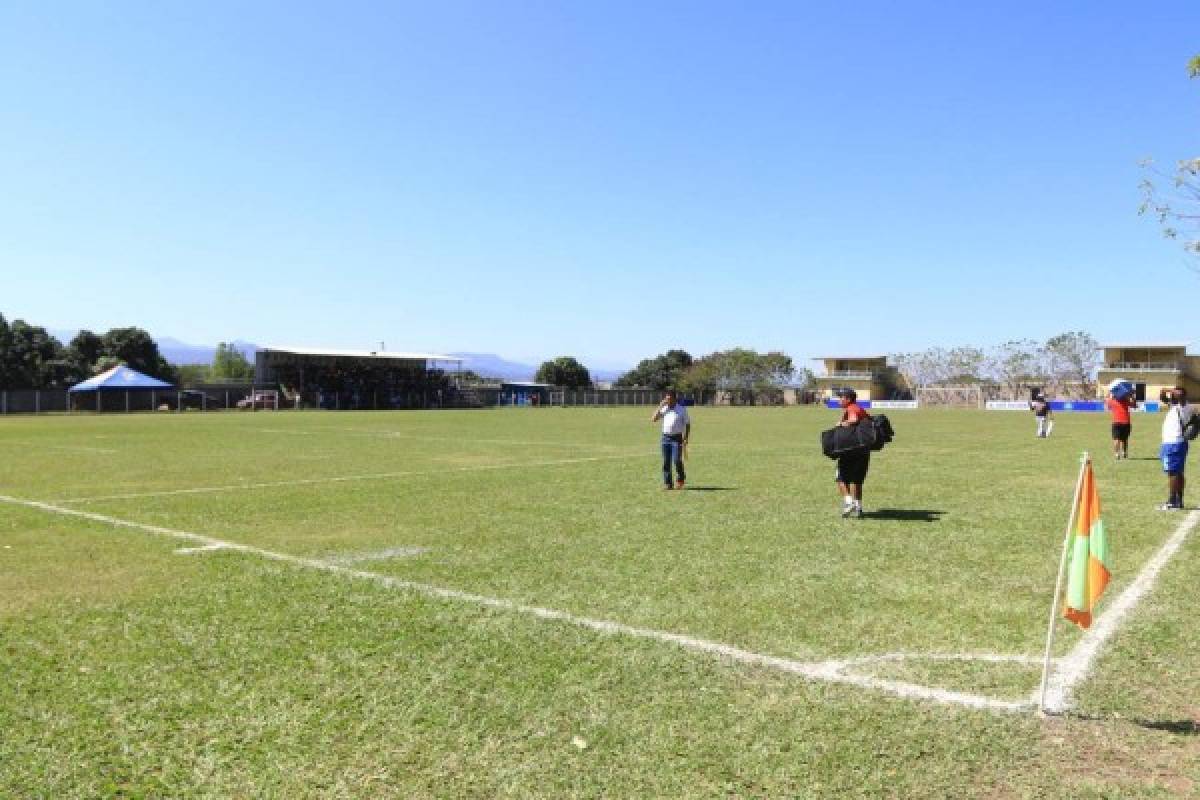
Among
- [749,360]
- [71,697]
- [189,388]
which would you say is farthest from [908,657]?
[749,360]

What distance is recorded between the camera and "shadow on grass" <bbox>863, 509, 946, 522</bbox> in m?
12.7

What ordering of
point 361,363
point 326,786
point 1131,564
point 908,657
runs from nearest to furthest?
point 326,786 < point 908,657 < point 1131,564 < point 361,363

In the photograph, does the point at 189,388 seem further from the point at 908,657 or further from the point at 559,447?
the point at 908,657

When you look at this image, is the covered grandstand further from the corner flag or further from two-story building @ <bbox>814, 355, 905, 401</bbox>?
the corner flag

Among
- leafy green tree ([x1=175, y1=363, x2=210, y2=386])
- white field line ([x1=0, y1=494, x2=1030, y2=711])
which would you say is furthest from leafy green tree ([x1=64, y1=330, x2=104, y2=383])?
white field line ([x1=0, y1=494, x2=1030, y2=711])

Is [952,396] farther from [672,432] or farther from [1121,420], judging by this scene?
[672,432]

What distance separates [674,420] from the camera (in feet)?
53.1

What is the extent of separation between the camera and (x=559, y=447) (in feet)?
92.2

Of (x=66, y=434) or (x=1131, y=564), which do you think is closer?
(x=1131, y=564)

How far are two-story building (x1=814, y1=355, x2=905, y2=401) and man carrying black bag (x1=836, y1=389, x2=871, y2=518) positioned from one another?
109 m

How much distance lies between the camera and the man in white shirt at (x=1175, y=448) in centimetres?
1333

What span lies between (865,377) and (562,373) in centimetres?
4917

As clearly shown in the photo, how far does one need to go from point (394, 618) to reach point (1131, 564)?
297 inches

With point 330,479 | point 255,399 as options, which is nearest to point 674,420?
point 330,479
